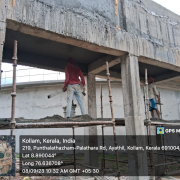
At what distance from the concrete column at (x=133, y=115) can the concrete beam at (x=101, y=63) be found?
42 cm

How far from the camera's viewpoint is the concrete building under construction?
15.5 feet

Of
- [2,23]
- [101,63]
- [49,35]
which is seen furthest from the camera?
[101,63]

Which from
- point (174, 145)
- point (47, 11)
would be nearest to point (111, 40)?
point (47, 11)

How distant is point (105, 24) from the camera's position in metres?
5.84

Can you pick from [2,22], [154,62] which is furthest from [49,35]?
[154,62]

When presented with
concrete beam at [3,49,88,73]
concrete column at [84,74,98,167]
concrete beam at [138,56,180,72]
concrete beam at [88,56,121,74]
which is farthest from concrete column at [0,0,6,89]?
concrete column at [84,74,98,167]

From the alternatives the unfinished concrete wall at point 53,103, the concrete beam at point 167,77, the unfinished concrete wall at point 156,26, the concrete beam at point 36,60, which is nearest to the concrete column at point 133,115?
the unfinished concrete wall at point 156,26

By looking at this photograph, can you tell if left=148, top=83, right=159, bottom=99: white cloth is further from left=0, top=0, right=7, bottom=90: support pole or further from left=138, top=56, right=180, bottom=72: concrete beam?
left=0, top=0, right=7, bottom=90: support pole

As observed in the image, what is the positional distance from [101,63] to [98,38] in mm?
1753

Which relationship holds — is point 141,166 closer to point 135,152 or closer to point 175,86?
point 135,152

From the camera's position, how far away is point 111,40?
5.82 meters

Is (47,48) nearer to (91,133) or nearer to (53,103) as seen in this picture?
(91,133)

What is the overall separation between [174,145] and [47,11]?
1218 centimetres

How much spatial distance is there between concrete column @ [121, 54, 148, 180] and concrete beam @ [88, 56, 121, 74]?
42cm
